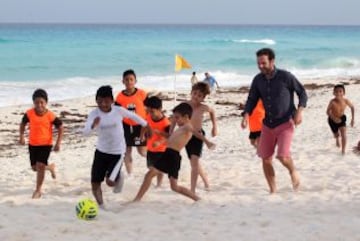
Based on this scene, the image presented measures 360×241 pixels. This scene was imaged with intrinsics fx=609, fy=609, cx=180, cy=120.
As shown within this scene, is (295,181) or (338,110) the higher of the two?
(338,110)

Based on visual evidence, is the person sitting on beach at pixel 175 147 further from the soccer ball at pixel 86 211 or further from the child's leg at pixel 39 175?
the child's leg at pixel 39 175

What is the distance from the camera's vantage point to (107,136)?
21.6 feet

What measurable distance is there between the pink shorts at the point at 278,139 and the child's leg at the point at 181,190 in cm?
93

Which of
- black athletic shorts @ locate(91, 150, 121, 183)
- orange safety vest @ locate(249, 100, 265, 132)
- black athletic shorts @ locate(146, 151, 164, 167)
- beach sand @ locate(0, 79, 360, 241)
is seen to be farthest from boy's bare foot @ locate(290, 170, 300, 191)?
black athletic shorts @ locate(91, 150, 121, 183)

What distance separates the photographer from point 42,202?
23.4 feet

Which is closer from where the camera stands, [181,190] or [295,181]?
[181,190]

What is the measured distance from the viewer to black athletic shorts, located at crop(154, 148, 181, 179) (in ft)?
21.9

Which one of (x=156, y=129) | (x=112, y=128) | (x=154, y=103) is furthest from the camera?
(x=156, y=129)

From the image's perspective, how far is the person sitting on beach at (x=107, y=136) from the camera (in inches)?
255

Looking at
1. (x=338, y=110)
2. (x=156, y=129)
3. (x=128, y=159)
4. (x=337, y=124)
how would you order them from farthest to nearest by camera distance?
(x=337, y=124)
(x=338, y=110)
(x=128, y=159)
(x=156, y=129)

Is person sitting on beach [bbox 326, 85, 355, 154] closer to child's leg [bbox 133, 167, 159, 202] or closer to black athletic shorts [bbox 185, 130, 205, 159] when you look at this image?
black athletic shorts [bbox 185, 130, 205, 159]

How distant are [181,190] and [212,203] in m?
0.44

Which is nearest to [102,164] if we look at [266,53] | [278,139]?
[278,139]

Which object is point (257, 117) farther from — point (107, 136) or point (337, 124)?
point (107, 136)
